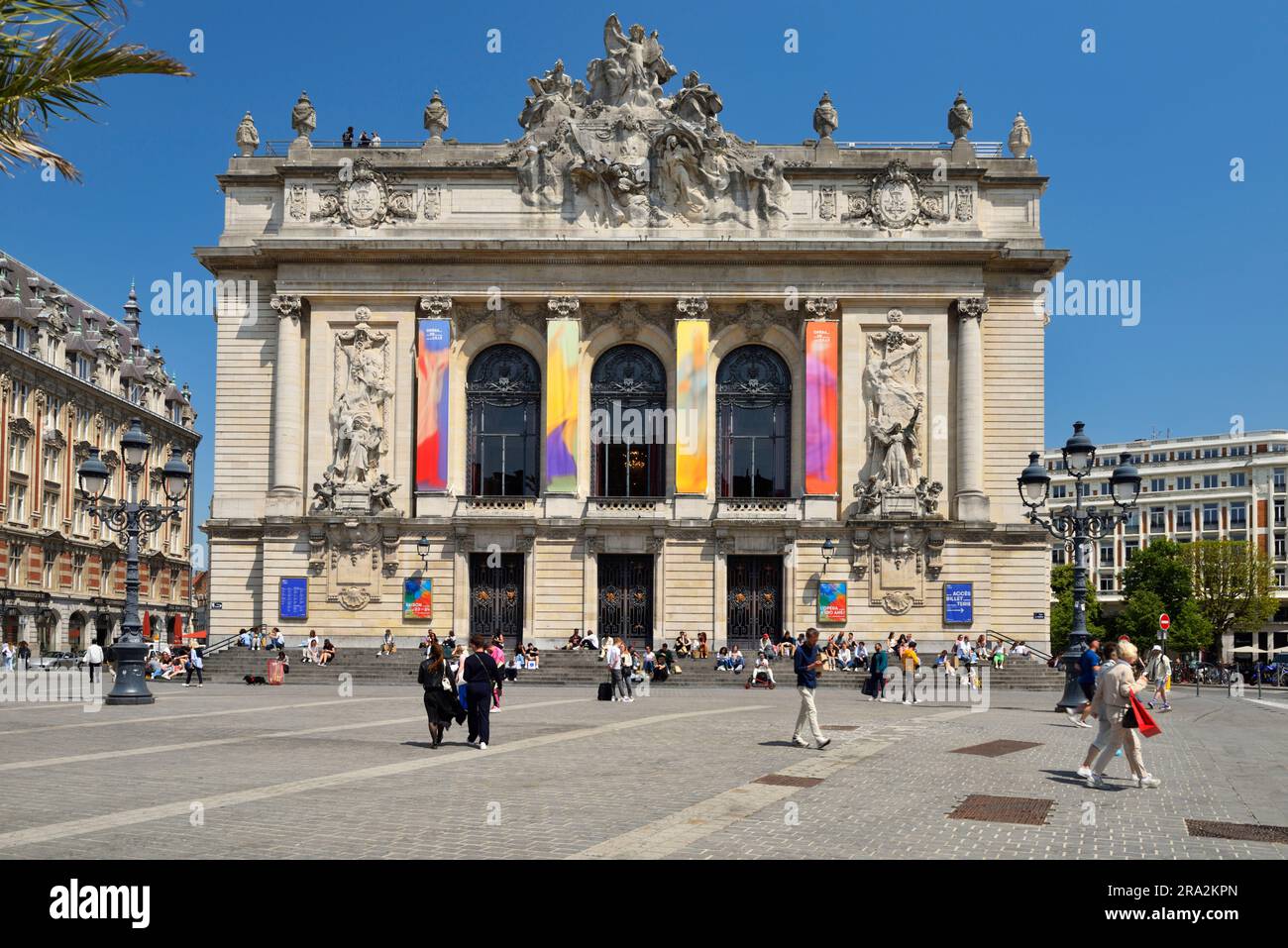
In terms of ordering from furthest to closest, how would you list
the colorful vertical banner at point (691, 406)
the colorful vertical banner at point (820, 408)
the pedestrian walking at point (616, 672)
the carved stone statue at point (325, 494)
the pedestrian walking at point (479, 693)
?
the colorful vertical banner at point (691, 406) < the colorful vertical banner at point (820, 408) < the carved stone statue at point (325, 494) < the pedestrian walking at point (616, 672) < the pedestrian walking at point (479, 693)

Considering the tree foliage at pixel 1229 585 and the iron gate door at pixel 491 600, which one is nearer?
the iron gate door at pixel 491 600

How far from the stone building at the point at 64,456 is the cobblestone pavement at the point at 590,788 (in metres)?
43.7

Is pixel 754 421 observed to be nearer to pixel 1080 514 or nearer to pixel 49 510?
pixel 1080 514

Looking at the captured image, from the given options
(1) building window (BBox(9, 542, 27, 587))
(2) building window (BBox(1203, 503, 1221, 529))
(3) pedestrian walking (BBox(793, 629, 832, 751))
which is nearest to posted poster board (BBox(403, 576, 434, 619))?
(1) building window (BBox(9, 542, 27, 587))

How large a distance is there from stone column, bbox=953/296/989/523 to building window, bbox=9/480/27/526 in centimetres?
4680

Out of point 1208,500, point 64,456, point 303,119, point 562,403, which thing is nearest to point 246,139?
point 303,119

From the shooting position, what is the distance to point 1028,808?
46.5ft

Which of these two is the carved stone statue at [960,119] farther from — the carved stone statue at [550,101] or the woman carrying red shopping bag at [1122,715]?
the woman carrying red shopping bag at [1122,715]

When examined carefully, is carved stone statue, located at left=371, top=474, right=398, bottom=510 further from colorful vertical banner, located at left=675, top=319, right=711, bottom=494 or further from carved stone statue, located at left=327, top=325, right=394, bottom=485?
colorful vertical banner, located at left=675, top=319, right=711, bottom=494

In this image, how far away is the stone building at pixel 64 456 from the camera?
66375 mm

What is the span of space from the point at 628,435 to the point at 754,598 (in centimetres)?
817
